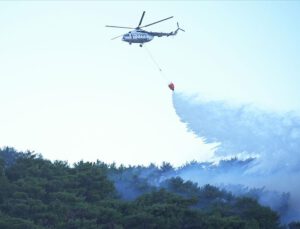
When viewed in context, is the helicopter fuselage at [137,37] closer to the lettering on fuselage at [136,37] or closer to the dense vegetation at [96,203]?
the lettering on fuselage at [136,37]

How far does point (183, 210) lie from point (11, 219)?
11.4 m

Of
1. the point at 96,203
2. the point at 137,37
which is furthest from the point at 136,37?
the point at 96,203

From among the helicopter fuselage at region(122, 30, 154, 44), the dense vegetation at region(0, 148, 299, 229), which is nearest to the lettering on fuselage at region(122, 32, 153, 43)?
the helicopter fuselage at region(122, 30, 154, 44)

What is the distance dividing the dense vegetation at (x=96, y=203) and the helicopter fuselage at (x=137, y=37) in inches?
415

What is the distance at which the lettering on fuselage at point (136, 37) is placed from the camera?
57.4 meters

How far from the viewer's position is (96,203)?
49.8 m

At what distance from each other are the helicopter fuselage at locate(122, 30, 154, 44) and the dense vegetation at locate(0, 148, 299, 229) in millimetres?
10545

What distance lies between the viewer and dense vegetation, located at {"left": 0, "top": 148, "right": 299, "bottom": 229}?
4662 cm

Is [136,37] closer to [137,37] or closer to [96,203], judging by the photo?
[137,37]

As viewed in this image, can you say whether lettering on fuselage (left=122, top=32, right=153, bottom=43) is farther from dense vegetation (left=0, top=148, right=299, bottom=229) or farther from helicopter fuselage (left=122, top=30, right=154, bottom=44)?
dense vegetation (left=0, top=148, right=299, bottom=229)

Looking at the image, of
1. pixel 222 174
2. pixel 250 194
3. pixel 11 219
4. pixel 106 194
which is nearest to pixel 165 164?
pixel 222 174

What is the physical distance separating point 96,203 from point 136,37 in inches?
581

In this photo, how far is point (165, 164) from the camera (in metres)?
68.4

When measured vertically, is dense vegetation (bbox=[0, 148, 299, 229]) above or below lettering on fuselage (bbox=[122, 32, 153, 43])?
below
